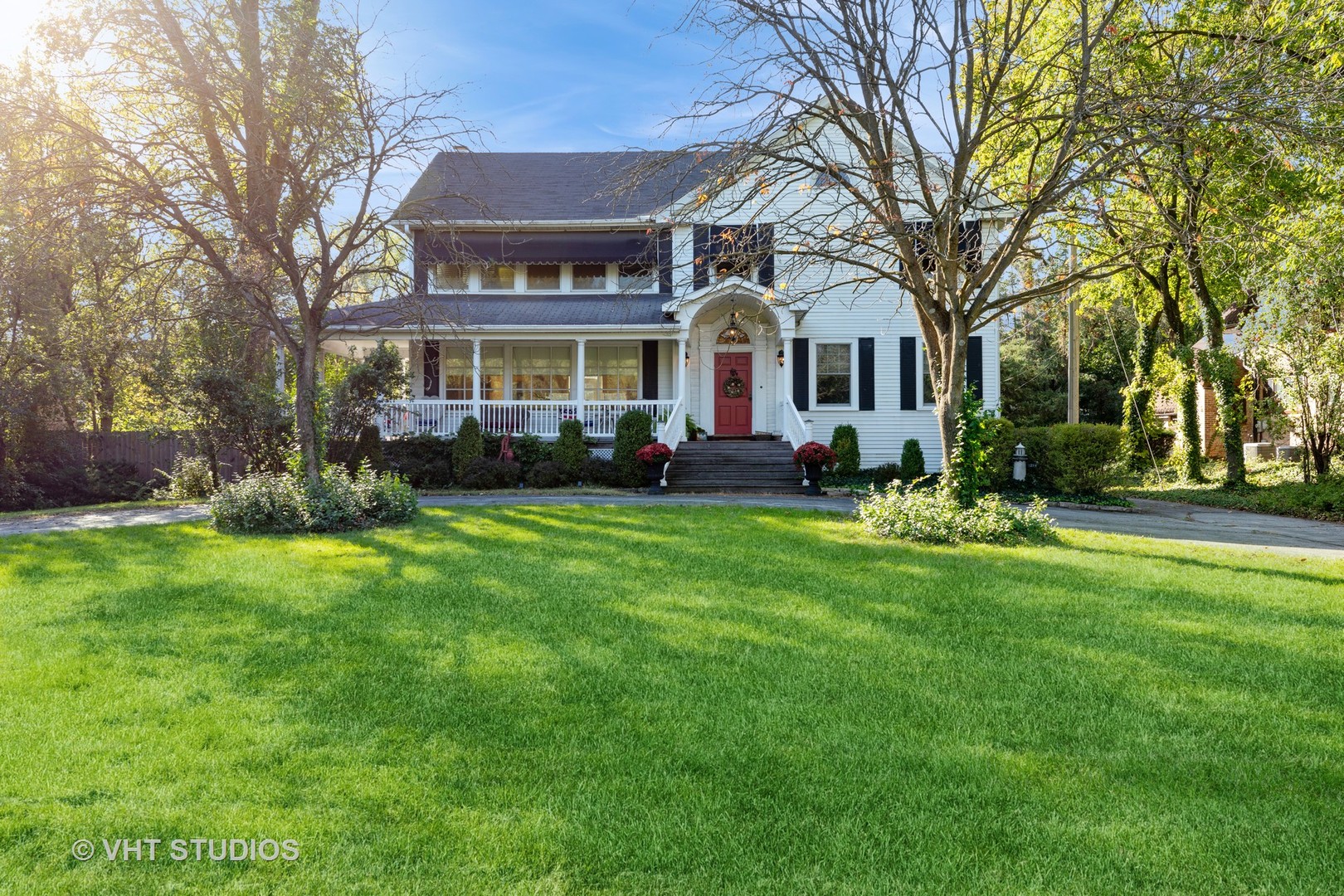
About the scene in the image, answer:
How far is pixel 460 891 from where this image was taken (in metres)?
2.12

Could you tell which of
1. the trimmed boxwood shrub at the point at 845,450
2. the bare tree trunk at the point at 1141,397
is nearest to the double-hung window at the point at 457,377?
the trimmed boxwood shrub at the point at 845,450

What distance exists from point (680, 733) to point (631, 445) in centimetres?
1255

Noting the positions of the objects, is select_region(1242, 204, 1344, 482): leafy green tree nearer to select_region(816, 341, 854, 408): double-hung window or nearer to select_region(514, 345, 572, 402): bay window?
select_region(816, 341, 854, 408): double-hung window

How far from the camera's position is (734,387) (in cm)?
1805

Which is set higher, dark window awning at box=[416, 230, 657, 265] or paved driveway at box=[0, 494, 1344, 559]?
dark window awning at box=[416, 230, 657, 265]

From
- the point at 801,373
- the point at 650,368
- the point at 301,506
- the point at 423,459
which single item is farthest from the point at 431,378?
the point at 301,506

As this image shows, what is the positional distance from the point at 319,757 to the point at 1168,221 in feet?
26.1

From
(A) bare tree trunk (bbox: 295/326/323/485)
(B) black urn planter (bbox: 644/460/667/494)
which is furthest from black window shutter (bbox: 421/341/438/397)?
(A) bare tree trunk (bbox: 295/326/323/485)

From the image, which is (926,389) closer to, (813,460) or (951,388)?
(813,460)

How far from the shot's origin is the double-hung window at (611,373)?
61.4 ft

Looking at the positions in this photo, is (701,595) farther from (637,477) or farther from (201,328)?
(201,328)

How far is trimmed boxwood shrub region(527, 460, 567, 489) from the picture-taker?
15617 mm

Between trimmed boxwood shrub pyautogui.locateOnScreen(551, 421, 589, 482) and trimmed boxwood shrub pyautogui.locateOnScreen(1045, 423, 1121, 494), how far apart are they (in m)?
9.42

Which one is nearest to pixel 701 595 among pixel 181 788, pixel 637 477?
pixel 181 788
